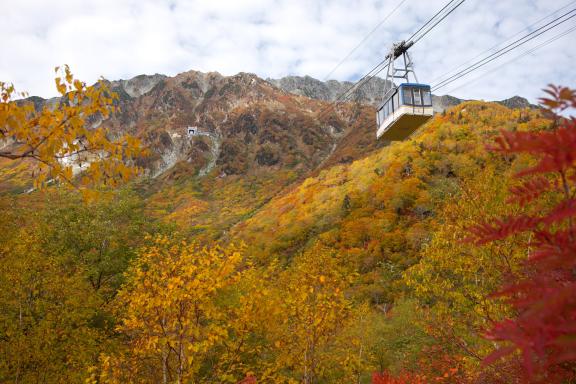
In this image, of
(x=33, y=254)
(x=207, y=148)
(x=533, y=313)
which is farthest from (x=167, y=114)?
(x=533, y=313)

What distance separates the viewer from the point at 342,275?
10.8m

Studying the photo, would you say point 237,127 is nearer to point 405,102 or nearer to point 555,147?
point 405,102

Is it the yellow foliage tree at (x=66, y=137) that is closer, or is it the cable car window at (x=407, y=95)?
the yellow foliage tree at (x=66, y=137)

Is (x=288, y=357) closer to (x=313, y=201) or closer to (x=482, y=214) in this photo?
(x=482, y=214)

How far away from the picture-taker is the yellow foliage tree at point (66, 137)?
2879mm

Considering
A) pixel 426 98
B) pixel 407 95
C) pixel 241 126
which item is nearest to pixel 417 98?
pixel 407 95

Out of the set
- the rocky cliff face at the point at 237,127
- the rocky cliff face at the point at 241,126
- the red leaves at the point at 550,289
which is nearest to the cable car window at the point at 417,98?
the red leaves at the point at 550,289

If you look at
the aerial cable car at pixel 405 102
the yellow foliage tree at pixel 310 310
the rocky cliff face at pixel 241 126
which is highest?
the rocky cliff face at pixel 241 126

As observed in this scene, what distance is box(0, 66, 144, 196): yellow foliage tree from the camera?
2.88m

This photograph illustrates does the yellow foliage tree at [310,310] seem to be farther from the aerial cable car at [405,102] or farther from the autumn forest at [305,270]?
the aerial cable car at [405,102]

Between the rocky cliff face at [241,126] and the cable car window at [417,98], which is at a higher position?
the rocky cliff face at [241,126]

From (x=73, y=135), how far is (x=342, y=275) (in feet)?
29.2

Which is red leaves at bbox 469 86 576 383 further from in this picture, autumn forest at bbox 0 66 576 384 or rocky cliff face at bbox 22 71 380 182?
rocky cliff face at bbox 22 71 380 182

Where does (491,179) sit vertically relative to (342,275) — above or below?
Result: above
